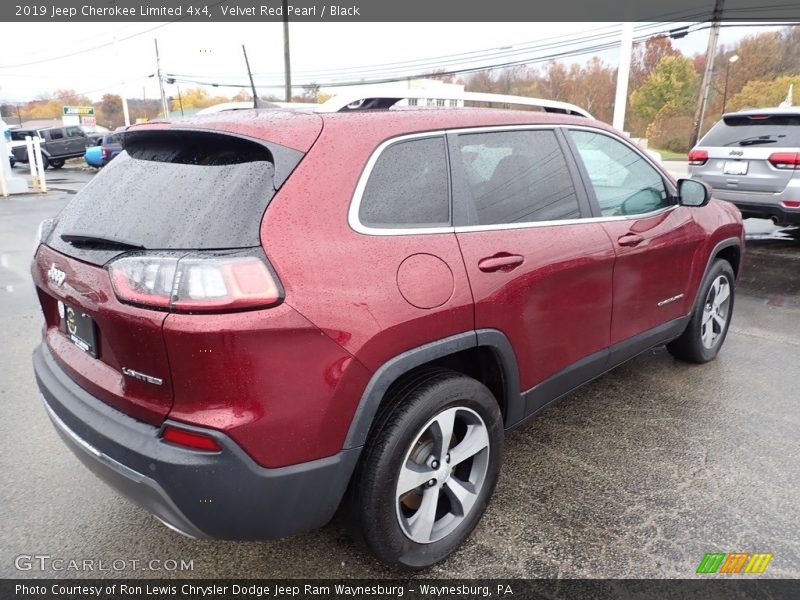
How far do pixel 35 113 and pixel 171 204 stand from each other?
10211 centimetres

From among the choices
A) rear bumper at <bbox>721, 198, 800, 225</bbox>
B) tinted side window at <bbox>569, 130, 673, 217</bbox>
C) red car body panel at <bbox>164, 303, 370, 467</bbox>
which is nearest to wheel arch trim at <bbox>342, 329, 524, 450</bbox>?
red car body panel at <bbox>164, 303, 370, 467</bbox>

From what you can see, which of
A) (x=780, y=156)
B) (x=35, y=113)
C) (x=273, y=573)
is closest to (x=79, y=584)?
(x=273, y=573)

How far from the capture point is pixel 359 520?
207 centimetres

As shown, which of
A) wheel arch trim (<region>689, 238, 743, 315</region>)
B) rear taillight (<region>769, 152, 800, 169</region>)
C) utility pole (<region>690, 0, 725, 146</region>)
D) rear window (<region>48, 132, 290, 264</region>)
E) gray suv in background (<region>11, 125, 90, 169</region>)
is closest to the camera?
rear window (<region>48, 132, 290, 264</region>)

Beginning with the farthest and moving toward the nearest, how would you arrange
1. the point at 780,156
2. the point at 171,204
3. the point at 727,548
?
the point at 780,156 → the point at 727,548 → the point at 171,204

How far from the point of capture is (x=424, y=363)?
2131 mm

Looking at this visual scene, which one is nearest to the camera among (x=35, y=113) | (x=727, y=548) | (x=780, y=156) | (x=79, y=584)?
(x=79, y=584)

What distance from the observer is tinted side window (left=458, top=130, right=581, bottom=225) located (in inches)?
94.9

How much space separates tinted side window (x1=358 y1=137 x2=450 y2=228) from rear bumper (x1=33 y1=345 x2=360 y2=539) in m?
0.83

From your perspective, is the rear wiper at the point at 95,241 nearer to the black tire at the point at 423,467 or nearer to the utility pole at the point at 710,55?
the black tire at the point at 423,467

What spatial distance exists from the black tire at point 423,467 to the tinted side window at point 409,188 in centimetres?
60

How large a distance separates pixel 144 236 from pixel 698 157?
783cm

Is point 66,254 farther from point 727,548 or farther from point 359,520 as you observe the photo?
point 727,548

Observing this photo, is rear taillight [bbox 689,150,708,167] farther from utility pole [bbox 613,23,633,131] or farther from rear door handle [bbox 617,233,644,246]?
rear door handle [bbox 617,233,644,246]
